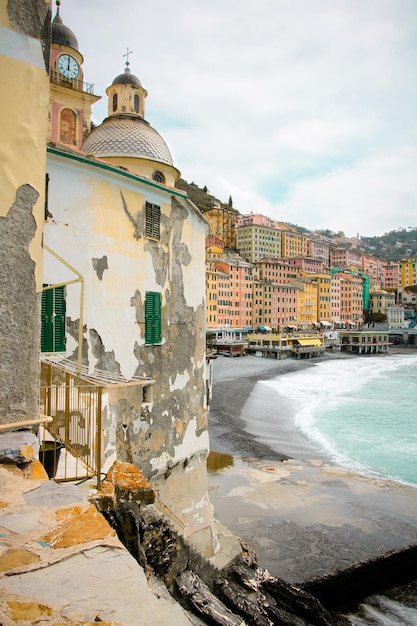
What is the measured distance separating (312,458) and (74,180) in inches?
906

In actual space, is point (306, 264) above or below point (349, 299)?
above

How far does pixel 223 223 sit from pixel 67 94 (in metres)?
115

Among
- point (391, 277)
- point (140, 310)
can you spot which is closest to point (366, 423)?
point (140, 310)

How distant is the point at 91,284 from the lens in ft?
28.8

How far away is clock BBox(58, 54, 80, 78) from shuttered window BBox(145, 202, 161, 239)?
1610 cm

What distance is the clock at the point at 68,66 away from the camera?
74.4ft

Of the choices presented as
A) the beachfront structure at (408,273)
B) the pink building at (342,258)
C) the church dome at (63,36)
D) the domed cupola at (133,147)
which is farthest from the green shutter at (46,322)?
the beachfront structure at (408,273)

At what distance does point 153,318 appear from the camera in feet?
33.3

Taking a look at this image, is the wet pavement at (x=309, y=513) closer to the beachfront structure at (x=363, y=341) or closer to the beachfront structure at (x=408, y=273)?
the beachfront structure at (x=363, y=341)

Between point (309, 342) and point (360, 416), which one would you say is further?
point (309, 342)

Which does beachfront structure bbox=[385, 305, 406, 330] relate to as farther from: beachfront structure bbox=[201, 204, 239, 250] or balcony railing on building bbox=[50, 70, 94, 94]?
balcony railing on building bbox=[50, 70, 94, 94]

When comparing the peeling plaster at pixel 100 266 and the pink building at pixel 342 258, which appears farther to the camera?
the pink building at pixel 342 258

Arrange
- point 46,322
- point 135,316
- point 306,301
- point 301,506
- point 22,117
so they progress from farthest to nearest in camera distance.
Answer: point 306,301 → point 301,506 → point 135,316 → point 46,322 → point 22,117

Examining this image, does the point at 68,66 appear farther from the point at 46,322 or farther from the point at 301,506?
the point at 301,506
